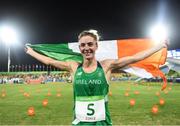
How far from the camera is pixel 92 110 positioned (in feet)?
16.4

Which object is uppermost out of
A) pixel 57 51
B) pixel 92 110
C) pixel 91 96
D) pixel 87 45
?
pixel 57 51

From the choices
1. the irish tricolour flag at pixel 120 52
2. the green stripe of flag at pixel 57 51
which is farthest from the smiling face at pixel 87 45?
the green stripe of flag at pixel 57 51

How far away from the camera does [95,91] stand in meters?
4.96

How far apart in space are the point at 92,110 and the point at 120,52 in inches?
273

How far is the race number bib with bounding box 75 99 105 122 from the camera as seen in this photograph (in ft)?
16.3

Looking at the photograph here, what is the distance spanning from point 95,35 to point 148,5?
8860 cm

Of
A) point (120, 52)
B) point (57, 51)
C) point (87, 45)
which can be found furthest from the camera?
point (120, 52)

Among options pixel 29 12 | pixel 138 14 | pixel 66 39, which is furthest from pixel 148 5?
pixel 29 12

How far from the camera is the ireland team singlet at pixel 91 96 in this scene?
491 centimetres

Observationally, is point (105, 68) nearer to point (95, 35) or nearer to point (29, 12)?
point (95, 35)

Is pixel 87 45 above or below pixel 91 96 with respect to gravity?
above

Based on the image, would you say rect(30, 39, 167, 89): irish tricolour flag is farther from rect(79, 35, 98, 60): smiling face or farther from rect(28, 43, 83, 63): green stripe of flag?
rect(79, 35, 98, 60): smiling face

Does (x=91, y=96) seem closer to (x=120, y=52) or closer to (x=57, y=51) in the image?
(x=57, y=51)

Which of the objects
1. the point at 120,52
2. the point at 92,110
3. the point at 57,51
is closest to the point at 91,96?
the point at 92,110
